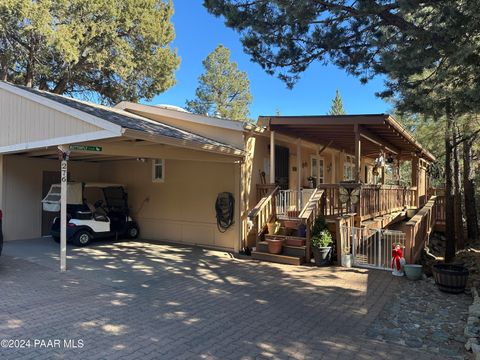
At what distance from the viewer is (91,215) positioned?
10781 millimetres

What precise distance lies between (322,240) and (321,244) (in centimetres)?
10

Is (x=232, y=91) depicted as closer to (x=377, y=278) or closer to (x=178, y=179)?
(x=178, y=179)

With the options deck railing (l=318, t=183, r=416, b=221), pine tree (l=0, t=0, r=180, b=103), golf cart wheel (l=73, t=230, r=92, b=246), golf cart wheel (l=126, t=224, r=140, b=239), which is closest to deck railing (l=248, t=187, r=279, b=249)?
deck railing (l=318, t=183, r=416, b=221)

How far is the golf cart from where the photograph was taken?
34.5 ft

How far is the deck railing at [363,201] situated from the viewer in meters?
9.52

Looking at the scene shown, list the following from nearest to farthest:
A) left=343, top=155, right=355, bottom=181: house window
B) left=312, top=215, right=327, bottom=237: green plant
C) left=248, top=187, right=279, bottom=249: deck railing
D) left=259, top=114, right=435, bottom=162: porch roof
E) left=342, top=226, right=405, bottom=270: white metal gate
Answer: left=342, top=226, right=405, bottom=270: white metal gate → left=312, top=215, right=327, bottom=237: green plant → left=259, top=114, right=435, bottom=162: porch roof → left=248, top=187, right=279, bottom=249: deck railing → left=343, top=155, right=355, bottom=181: house window

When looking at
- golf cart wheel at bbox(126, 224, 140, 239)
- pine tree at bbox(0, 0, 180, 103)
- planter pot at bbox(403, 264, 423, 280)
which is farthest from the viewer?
pine tree at bbox(0, 0, 180, 103)

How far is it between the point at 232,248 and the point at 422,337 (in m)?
6.30

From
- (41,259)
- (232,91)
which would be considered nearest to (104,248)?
(41,259)

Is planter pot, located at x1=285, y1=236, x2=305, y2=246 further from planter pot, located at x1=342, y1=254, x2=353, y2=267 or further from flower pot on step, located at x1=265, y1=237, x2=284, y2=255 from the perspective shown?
planter pot, located at x1=342, y1=254, x2=353, y2=267

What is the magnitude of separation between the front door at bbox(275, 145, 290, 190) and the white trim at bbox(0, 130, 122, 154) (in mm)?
6050

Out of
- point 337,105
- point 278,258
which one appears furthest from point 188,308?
point 337,105

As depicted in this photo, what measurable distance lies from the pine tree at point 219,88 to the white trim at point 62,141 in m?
26.7

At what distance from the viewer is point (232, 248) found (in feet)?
34.2
